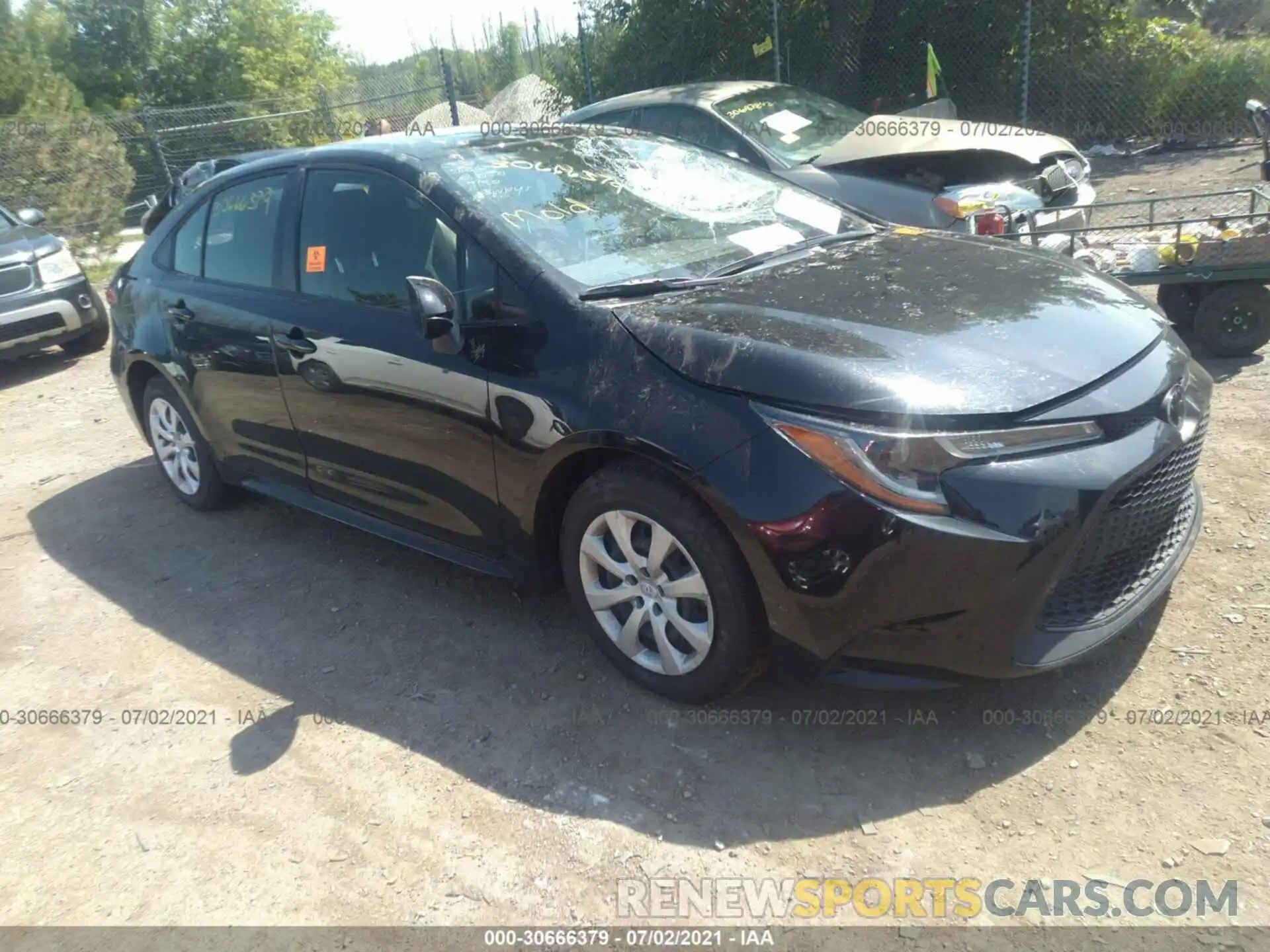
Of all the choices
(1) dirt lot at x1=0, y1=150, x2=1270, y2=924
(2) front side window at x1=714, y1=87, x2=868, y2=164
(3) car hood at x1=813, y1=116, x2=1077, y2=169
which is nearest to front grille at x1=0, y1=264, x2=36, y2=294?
(1) dirt lot at x1=0, y1=150, x2=1270, y2=924

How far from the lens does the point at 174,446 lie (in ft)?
17.0

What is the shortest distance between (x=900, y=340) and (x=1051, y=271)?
0.95 meters

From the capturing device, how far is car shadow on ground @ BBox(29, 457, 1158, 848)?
2.76m

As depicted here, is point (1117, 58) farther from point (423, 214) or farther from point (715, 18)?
point (423, 214)

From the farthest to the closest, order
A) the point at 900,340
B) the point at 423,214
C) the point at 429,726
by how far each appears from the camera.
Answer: the point at 423,214 < the point at 429,726 < the point at 900,340

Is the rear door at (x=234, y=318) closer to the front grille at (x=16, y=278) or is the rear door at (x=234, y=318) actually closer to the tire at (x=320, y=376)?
the tire at (x=320, y=376)

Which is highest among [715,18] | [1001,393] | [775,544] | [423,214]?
[715,18]

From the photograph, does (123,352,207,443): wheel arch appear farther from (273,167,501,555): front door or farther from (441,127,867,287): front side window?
(441,127,867,287): front side window

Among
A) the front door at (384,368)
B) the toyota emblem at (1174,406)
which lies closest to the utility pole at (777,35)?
the front door at (384,368)

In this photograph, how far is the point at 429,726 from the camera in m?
3.24

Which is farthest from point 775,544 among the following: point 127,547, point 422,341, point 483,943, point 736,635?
point 127,547

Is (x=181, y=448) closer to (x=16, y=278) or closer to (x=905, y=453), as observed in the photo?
(x=905, y=453)

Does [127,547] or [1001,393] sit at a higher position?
[1001,393]

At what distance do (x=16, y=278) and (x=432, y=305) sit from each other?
22.8ft
